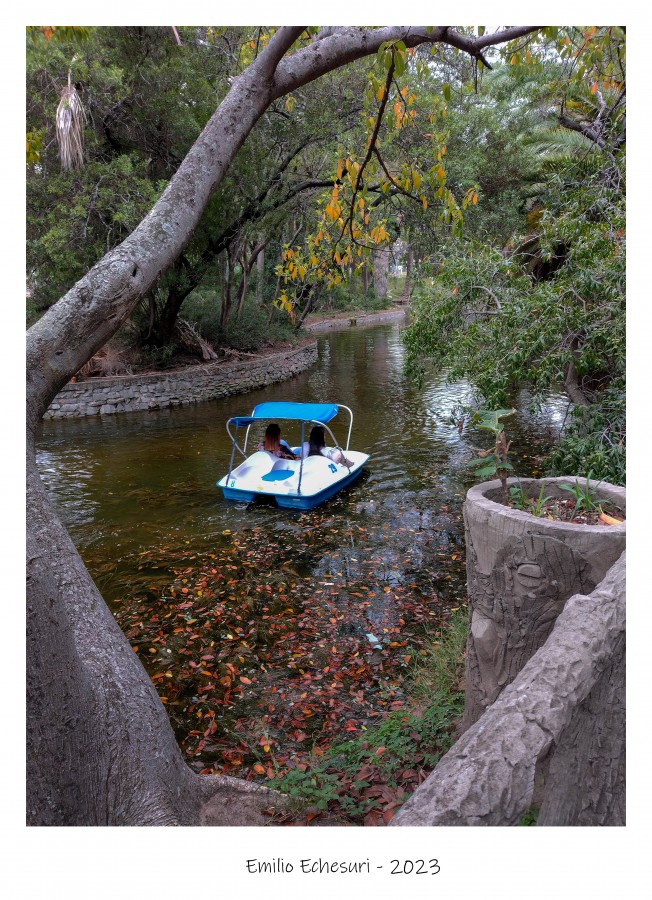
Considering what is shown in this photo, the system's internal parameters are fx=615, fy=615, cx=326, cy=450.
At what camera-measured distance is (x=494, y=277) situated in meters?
6.56

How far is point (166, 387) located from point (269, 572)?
12.1 meters

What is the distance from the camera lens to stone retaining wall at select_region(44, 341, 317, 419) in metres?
16.6

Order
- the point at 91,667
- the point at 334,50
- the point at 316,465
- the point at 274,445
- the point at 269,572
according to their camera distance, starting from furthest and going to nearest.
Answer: the point at 274,445, the point at 316,465, the point at 269,572, the point at 334,50, the point at 91,667

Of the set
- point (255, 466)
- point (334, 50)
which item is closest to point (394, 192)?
point (334, 50)

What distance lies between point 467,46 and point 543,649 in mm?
3255

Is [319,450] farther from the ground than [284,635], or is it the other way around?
[319,450]

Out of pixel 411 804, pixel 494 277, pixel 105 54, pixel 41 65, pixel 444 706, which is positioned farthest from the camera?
pixel 105 54

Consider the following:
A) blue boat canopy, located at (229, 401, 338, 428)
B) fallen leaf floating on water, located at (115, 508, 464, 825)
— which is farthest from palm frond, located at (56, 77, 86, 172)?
fallen leaf floating on water, located at (115, 508, 464, 825)

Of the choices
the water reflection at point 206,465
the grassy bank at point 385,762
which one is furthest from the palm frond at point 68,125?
the grassy bank at point 385,762

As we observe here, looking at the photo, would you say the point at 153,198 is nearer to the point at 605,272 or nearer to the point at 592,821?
the point at 605,272

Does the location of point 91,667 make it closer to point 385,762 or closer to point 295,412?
point 385,762

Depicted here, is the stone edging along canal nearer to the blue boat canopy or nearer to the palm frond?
the palm frond

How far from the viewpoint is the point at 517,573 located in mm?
2836

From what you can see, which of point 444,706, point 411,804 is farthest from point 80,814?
point 444,706
